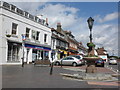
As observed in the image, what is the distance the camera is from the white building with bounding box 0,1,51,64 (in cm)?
2381

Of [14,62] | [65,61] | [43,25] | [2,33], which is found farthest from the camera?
[43,25]

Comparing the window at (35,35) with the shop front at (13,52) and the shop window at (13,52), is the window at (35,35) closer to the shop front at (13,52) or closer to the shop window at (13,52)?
A: the shop front at (13,52)

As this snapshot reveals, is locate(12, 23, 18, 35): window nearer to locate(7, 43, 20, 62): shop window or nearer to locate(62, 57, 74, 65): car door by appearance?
locate(7, 43, 20, 62): shop window

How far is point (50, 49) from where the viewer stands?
37.4m

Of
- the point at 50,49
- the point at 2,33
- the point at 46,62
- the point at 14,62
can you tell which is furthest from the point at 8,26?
the point at 50,49

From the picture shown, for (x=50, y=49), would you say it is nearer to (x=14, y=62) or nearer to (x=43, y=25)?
(x=43, y=25)

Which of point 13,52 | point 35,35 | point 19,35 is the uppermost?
point 35,35

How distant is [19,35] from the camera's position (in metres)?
27.3

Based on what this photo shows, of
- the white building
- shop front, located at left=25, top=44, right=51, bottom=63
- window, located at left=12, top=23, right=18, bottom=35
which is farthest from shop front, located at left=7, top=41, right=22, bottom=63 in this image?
shop front, located at left=25, top=44, right=51, bottom=63

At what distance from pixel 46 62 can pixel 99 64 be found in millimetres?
10361

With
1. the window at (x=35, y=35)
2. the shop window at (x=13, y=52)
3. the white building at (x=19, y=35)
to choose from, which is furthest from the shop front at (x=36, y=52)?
the shop window at (x=13, y=52)

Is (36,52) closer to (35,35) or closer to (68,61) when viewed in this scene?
(35,35)

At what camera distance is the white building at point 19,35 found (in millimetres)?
23812

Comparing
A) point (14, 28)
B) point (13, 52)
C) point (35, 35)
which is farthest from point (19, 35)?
point (35, 35)
